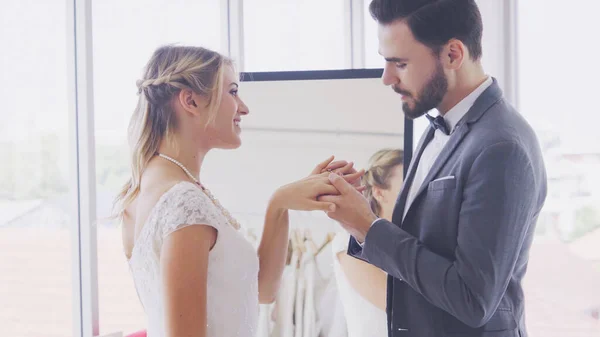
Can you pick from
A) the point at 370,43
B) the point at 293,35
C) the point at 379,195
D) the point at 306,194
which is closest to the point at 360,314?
the point at 379,195

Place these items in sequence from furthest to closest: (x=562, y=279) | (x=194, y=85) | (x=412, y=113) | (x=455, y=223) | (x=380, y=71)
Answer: (x=562, y=279)
(x=380, y=71)
(x=412, y=113)
(x=194, y=85)
(x=455, y=223)

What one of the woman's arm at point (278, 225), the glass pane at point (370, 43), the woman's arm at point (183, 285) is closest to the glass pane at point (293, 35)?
the glass pane at point (370, 43)

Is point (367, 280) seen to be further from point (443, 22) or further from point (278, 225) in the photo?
point (443, 22)

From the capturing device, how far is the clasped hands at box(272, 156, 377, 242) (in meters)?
1.78

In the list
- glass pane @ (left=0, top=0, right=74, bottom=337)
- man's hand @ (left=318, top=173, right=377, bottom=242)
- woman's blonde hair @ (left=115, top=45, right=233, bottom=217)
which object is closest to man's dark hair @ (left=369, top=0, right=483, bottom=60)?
man's hand @ (left=318, top=173, right=377, bottom=242)

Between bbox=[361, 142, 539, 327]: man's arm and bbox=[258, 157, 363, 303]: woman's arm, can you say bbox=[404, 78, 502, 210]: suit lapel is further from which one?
bbox=[258, 157, 363, 303]: woman's arm

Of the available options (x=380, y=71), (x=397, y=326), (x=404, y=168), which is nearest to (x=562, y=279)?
(x=404, y=168)

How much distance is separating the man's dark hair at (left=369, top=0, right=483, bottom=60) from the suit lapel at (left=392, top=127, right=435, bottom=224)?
0.30m

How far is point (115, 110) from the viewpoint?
308 cm

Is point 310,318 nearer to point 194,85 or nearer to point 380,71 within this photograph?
point 380,71

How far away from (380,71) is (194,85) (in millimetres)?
1262

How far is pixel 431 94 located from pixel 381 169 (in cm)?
107

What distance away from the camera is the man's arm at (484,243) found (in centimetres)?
154

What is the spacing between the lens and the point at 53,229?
2896 mm
